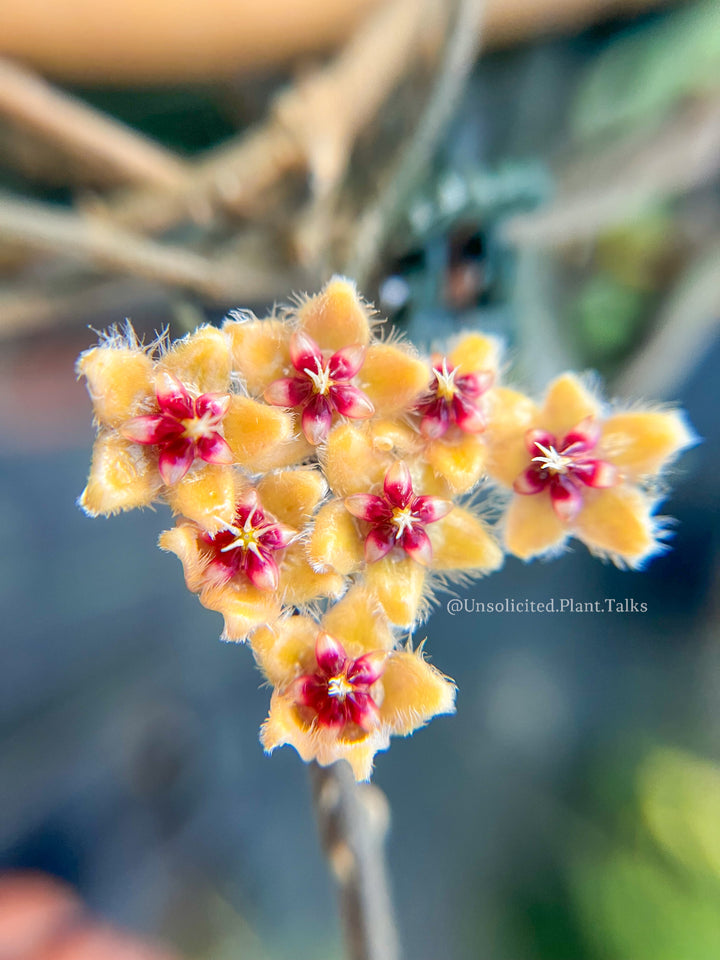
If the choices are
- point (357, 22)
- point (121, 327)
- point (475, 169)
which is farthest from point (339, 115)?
point (121, 327)

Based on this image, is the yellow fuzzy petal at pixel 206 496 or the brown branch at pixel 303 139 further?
the brown branch at pixel 303 139

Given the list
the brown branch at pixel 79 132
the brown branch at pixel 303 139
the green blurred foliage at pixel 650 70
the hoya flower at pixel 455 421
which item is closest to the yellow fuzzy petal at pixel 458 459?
the hoya flower at pixel 455 421

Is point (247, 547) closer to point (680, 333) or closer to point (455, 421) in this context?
point (455, 421)

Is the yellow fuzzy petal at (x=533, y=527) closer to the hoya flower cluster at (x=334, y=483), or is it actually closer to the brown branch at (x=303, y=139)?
the hoya flower cluster at (x=334, y=483)

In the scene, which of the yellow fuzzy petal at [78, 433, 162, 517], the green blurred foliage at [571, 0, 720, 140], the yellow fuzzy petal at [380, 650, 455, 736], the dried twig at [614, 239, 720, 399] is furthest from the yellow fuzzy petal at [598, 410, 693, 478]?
the green blurred foliage at [571, 0, 720, 140]

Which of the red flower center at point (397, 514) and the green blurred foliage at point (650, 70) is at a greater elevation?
the green blurred foliage at point (650, 70)

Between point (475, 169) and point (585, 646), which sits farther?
point (585, 646)

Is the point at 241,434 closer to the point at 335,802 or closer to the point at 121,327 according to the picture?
the point at 121,327

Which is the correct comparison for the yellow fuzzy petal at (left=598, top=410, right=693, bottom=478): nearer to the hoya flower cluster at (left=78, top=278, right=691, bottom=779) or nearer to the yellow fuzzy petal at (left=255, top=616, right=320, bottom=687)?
the hoya flower cluster at (left=78, top=278, right=691, bottom=779)
